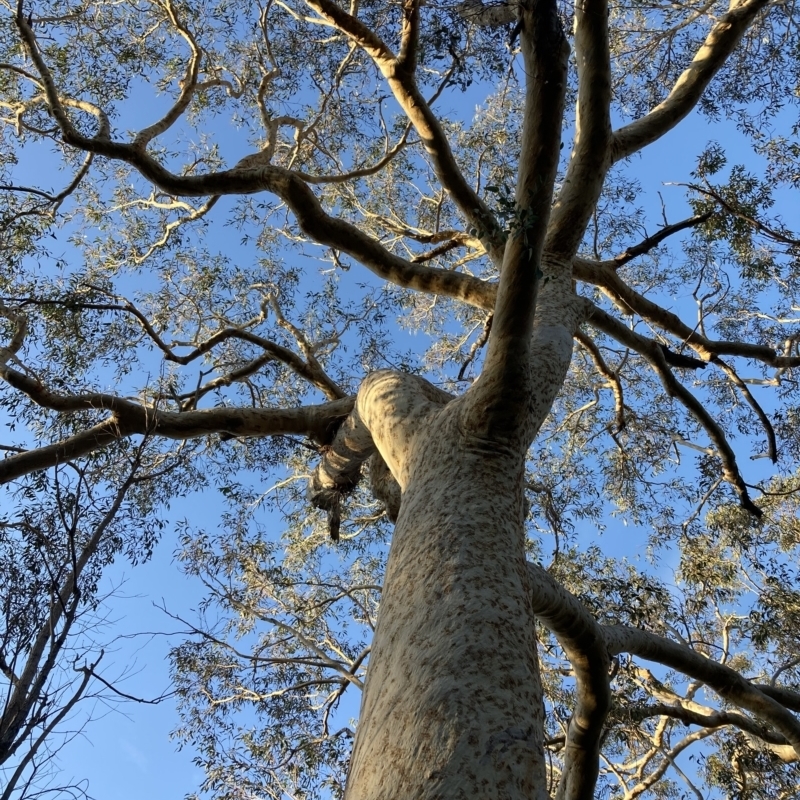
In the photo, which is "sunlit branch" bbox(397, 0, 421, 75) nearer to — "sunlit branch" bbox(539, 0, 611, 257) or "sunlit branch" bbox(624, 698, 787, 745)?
"sunlit branch" bbox(539, 0, 611, 257)

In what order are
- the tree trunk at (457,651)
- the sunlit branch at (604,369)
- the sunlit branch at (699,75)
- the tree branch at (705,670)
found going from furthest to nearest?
the sunlit branch at (604,369)
the sunlit branch at (699,75)
the tree branch at (705,670)
the tree trunk at (457,651)

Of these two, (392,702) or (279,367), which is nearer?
(392,702)

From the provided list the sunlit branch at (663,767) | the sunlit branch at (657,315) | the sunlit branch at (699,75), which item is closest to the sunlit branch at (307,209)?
the sunlit branch at (657,315)

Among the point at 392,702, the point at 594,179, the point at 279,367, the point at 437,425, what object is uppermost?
the point at 279,367

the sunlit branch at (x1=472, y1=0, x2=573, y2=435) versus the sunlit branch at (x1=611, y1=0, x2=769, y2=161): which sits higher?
the sunlit branch at (x1=611, y1=0, x2=769, y2=161)

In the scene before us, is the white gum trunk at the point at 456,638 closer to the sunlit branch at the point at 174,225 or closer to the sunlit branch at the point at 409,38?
the sunlit branch at the point at 409,38

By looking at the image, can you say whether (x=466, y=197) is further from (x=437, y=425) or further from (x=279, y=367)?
(x=279, y=367)

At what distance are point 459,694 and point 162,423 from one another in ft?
10.8

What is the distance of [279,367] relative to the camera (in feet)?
27.6

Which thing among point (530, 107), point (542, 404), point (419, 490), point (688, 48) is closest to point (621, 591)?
point (542, 404)

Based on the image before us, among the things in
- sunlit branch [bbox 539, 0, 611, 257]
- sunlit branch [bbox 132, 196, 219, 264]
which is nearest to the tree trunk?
sunlit branch [bbox 539, 0, 611, 257]

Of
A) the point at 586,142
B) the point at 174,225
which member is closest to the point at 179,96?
the point at 174,225

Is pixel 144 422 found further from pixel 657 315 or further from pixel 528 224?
pixel 657 315

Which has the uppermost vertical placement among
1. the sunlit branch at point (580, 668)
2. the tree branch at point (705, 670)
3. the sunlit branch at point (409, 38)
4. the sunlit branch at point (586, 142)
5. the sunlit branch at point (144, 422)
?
the sunlit branch at point (409, 38)
